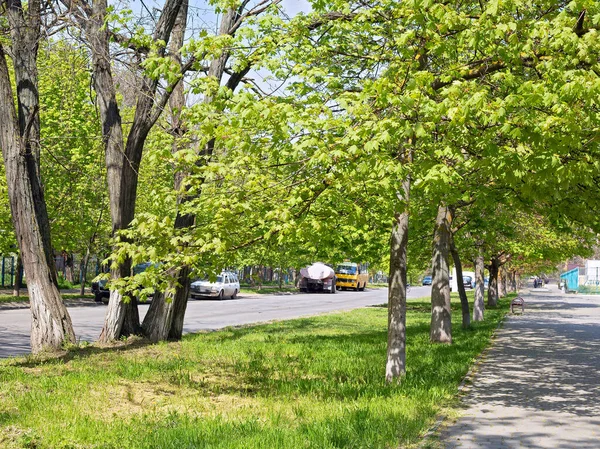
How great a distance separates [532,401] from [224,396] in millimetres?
4032

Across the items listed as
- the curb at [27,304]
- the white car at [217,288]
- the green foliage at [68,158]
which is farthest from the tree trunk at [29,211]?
the white car at [217,288]

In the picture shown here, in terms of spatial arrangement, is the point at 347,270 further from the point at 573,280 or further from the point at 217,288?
the point at 573,280

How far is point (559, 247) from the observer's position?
2645 cm

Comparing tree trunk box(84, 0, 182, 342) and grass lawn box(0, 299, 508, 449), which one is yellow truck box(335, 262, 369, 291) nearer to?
grass lawn box(0, 299, 508, 449)

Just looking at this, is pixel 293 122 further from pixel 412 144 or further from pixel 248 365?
pixel 248 365

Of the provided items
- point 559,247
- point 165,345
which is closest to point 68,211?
point 165,345

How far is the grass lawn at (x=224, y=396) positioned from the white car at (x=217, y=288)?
2681 cm

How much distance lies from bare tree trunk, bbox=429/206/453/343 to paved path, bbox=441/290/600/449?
1.30 meters

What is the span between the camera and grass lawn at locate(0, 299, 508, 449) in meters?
6.72

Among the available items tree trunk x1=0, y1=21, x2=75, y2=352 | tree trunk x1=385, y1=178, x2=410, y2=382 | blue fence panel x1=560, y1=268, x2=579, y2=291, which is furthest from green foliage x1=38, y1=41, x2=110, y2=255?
blue fence panel x1=560, y1=268, x2=579, y2=291

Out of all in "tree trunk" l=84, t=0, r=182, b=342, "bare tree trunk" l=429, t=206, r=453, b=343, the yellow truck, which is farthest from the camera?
the yellow truck

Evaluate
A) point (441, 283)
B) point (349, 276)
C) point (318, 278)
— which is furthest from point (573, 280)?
point (441, 283)

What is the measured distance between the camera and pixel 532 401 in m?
9.80

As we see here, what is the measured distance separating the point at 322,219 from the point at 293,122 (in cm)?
160
